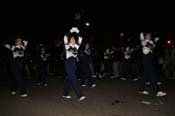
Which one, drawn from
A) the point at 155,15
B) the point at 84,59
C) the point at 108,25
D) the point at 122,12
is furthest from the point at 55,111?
the point at 155,15

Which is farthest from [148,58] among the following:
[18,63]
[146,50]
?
[18,63]

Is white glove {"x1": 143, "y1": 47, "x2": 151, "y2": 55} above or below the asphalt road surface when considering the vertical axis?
above

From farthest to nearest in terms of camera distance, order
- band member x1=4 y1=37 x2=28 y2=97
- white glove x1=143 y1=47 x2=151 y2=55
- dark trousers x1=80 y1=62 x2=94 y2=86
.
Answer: dark trousers x1=80 y1=62 x2=94 y2=86
band member x1=4 y1=37 x2=28 y2=97
white glove x1=143 y1=47 x2=151 y2=55

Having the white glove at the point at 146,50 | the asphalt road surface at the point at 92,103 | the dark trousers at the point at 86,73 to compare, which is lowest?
the asphalt road surface at the point at 92,103

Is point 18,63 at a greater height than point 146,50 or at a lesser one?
lesser

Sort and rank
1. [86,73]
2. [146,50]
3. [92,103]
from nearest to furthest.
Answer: [92,103] < [146,50] < [86,73]

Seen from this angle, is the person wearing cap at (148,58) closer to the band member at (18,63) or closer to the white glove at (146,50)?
the white glove at (146,50)

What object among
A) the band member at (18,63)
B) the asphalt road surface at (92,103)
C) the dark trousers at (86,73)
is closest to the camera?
the asphalt road surface at (92,103)

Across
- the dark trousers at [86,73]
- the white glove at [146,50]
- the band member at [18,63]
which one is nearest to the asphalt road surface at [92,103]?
the band member at [18,63]

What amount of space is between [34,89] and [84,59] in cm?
252

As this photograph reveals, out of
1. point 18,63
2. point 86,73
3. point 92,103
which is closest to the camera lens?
point 92,103

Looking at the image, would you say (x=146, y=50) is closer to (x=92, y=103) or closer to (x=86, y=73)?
(x=92, y=103)

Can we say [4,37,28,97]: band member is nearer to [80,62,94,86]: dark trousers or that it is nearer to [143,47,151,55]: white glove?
[80,62,94,86]: dark trousers

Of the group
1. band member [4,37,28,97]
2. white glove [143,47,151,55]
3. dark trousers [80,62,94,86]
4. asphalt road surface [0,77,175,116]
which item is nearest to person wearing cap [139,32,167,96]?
white glove [143,47,151,55]
